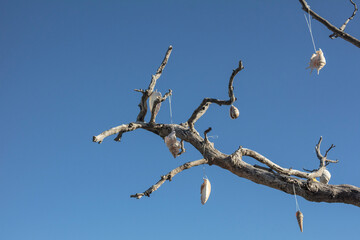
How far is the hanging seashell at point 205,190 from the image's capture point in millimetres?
3805

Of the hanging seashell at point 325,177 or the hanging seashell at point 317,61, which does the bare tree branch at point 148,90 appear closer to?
the hanging seashell at point 317,61

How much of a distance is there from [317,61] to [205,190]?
1.86 meters

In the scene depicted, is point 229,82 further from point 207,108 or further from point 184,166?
point 184,166

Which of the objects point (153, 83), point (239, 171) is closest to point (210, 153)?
point (239, 171)

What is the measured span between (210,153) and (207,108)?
21.7 inches

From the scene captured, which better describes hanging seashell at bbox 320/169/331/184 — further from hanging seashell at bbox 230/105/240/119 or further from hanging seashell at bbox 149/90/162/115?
hanging seashell at bbox 149/90/162/115

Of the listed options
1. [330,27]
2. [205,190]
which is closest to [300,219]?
[205,190]

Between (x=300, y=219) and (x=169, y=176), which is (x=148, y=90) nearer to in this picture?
(x=169, y=176)

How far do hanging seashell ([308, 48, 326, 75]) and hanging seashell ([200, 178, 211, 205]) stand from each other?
1.71 meters

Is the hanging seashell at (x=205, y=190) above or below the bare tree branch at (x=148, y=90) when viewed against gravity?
below

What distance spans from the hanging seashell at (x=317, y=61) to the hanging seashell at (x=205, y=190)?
1.71 meters

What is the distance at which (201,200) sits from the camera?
150 inches

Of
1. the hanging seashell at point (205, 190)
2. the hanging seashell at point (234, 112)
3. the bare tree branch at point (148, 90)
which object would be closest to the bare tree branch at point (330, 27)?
the hanging seashell at point (234, 112)

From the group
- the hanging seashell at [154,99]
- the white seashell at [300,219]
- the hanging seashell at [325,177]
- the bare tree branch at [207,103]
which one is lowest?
the white seashell at [300,219]
